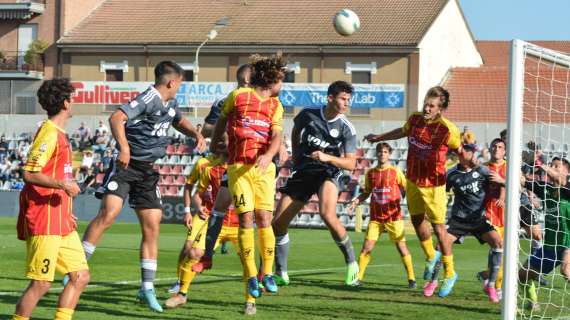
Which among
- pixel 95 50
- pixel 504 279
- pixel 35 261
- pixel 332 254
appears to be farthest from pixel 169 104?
pixel 95 50

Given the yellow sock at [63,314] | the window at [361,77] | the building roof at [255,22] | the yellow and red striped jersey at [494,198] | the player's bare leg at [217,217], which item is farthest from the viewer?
the building roof at [255,22]

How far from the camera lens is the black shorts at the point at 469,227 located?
12695 millimetres

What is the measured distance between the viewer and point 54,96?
778cm

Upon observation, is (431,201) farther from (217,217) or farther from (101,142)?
(101,142)

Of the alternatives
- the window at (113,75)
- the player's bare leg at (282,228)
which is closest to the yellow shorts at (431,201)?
the player's bare leg at (282,228)

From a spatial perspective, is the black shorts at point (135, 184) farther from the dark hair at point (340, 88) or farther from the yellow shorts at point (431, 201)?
the yellow shorts at point (431, 201)

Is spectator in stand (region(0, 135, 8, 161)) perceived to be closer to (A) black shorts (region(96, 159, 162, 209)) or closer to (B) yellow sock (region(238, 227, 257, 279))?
(A) black shorts (region(96, 159, 162, 209))

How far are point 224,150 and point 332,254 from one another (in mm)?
8448

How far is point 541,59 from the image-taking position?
9320mm

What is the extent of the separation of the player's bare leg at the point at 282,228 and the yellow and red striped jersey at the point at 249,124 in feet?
6.26

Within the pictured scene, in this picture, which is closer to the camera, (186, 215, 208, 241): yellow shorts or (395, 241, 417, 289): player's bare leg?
(186, 215, 208, 241): yellow shorts

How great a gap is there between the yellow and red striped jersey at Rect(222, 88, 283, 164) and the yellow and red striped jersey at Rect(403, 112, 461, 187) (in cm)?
287

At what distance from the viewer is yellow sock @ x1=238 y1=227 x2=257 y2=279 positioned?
941 cm

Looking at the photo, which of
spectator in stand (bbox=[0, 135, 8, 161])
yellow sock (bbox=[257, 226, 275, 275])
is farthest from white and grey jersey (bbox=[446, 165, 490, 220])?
spectator in stand (bbox=[0, 135, 8, 161])
